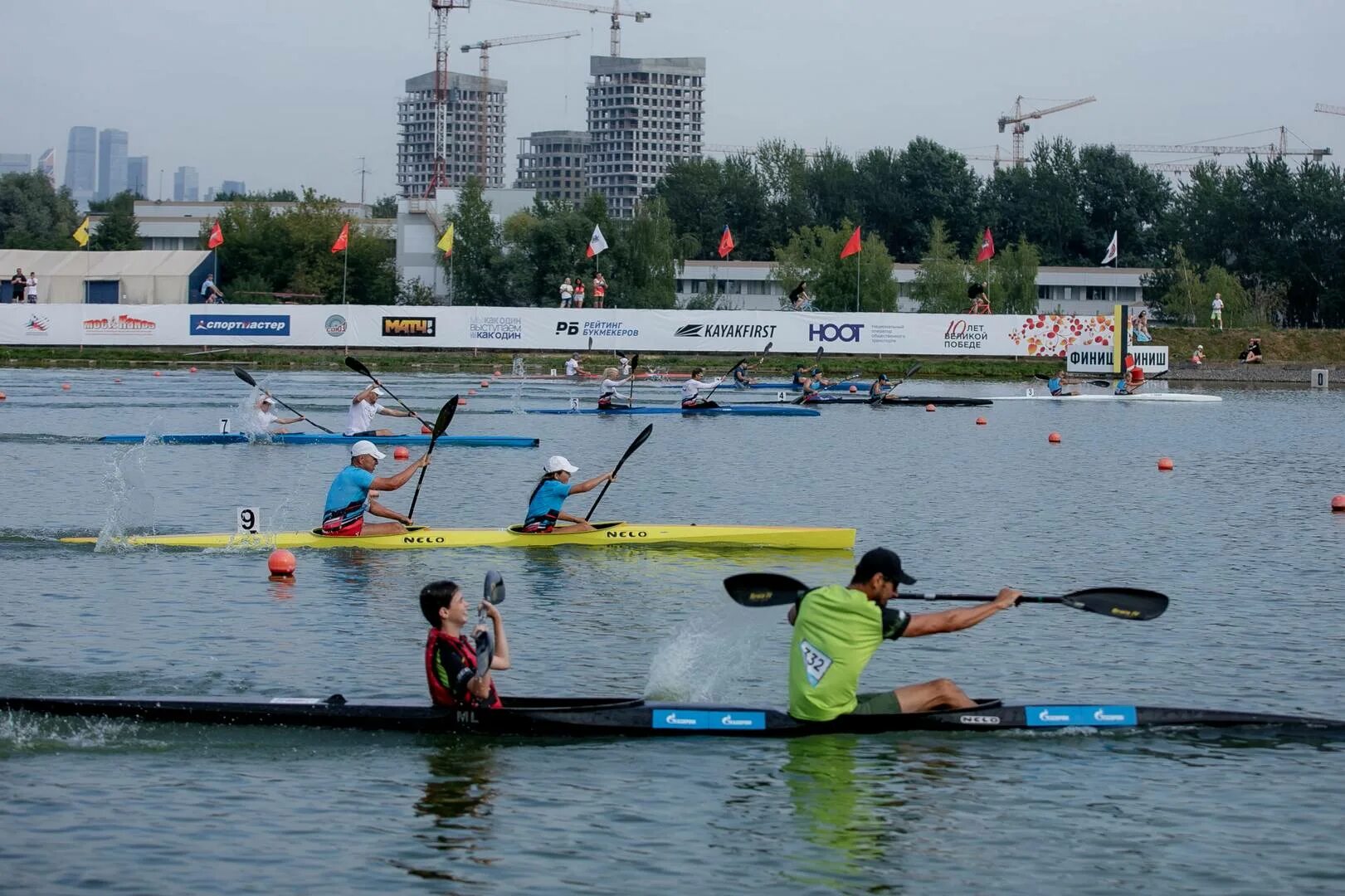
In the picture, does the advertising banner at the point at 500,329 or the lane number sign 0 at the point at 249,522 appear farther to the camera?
the advertising banner at the point at 500,329

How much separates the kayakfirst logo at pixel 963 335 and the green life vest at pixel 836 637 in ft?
166

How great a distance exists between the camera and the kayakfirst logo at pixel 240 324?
58438 mm

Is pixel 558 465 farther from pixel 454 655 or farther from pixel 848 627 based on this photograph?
pixel 848 627

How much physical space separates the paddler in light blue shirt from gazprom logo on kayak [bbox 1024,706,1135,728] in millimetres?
8503

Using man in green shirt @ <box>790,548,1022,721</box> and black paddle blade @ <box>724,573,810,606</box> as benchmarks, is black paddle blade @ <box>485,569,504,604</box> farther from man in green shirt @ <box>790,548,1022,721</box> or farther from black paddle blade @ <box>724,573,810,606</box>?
man in green shirt @ <box>790,548,1022,721</box>

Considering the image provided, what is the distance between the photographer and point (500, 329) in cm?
5959

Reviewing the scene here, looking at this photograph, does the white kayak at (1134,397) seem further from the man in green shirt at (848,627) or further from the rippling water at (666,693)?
the man in green shirt at (848,627)

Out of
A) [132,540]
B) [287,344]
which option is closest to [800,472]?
[132,540]

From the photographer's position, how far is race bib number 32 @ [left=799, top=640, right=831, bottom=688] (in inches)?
392

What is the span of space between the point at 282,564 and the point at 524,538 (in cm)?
285

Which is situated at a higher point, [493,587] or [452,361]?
[452,361]

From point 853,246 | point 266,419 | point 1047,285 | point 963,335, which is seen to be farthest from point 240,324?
point 1047,285

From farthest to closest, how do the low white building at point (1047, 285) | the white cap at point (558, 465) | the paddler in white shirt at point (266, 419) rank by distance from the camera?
the low white building at point (1047, 285), the paddler in white shirt at point (266, 419), the white cap at point (558, 465)

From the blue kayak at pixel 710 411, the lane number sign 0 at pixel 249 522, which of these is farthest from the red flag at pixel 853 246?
the lane number sign 0 at pixel 249 522
